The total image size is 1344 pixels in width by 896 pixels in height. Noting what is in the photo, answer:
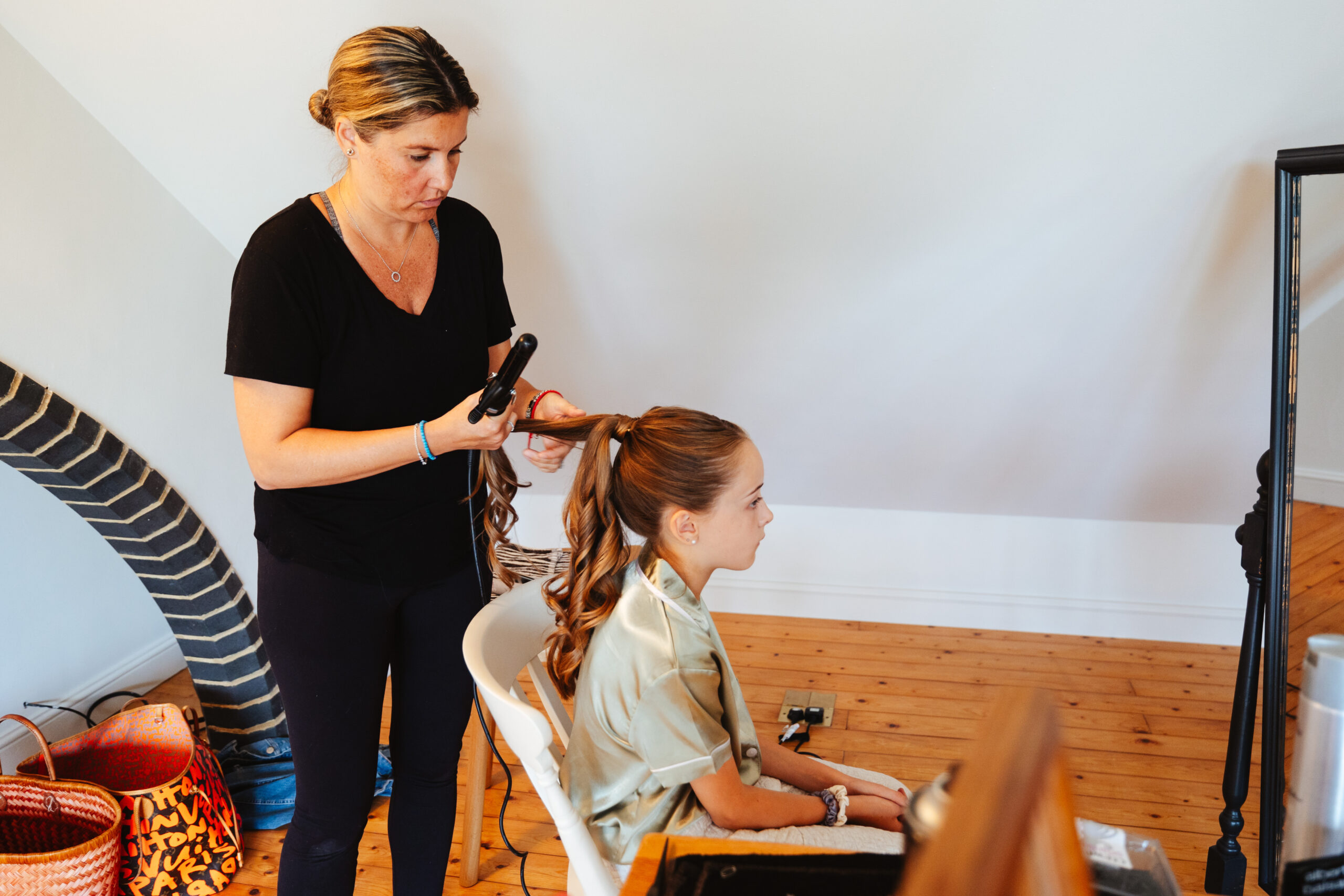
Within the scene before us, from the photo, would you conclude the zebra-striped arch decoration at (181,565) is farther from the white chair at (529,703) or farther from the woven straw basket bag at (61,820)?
the white chair at (529,703)

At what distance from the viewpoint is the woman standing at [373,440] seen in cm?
129

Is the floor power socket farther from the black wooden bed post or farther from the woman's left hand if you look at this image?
the woman's left hand

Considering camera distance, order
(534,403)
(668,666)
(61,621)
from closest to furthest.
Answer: (668,666) → (534,403) → (61,621)

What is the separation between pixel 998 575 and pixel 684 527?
6.61 ft

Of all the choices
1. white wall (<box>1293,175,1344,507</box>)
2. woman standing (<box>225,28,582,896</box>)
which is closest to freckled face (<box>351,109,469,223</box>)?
woman standing (<box>225,28,582,896</box>)

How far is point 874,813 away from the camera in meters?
1.39

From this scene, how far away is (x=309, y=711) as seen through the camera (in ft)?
4.58

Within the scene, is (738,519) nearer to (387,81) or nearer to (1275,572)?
(387,81)

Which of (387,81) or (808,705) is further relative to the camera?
(808,705)

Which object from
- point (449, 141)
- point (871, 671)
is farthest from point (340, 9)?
point (871, 671)

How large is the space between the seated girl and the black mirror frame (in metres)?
0.80

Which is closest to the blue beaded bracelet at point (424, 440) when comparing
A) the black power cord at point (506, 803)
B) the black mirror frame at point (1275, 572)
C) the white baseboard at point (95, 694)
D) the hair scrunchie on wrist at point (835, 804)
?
the black power cord at point (506, 803)

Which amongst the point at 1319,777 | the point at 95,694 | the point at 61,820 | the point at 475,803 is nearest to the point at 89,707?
the point at 95,694

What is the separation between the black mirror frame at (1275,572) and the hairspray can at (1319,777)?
4.20ft
